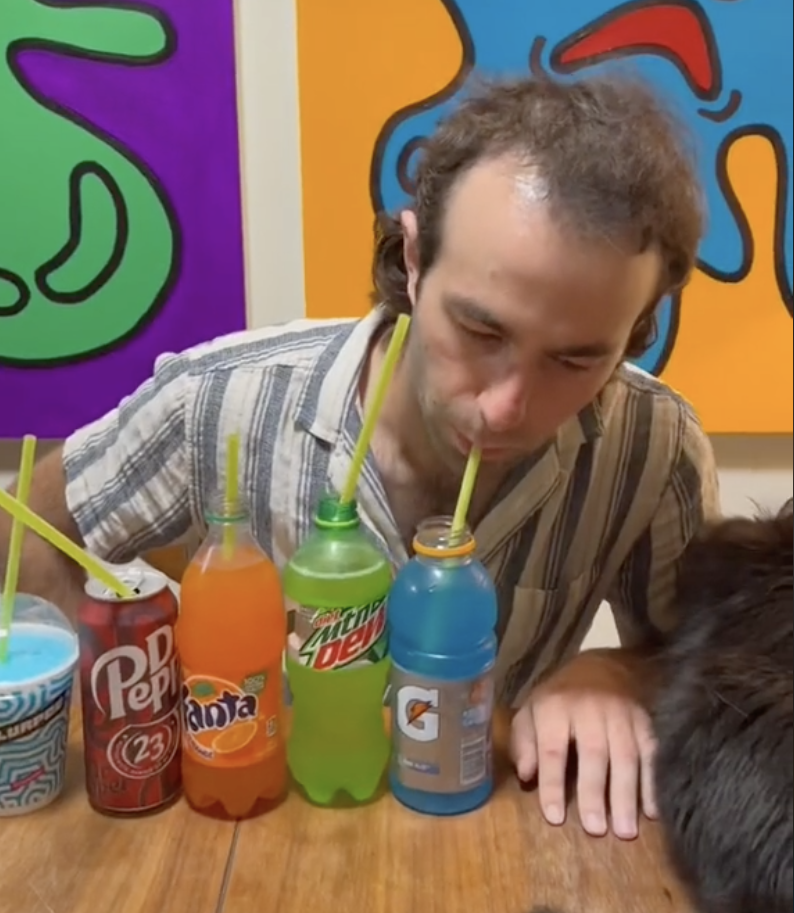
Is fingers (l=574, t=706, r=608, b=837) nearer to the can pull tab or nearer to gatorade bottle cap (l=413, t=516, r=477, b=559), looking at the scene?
gatorade bottle cap (l=413, t=516, r=477, b=559)

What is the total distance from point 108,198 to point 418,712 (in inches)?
40.3

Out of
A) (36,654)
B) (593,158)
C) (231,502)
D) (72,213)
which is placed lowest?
(36,654)

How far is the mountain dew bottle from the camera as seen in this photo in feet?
2.40

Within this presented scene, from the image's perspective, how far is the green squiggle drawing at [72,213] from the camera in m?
1.48

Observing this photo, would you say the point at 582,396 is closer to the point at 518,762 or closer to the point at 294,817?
the point at 518,762

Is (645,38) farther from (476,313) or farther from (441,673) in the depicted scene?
(441,673)

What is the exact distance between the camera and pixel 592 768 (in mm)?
791

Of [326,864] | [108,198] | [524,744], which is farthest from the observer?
[108,198]

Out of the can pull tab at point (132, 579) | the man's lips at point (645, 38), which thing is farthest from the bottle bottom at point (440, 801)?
the man's lips at point (645, 38)

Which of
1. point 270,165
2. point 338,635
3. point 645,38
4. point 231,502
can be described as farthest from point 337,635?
point 645,38

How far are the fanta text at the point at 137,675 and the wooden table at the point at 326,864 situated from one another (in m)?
0.08

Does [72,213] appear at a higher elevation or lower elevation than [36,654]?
higher

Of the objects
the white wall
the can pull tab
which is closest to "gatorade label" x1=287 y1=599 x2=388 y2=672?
the can pull tab

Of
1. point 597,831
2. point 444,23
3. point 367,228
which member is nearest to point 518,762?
point 597,831
